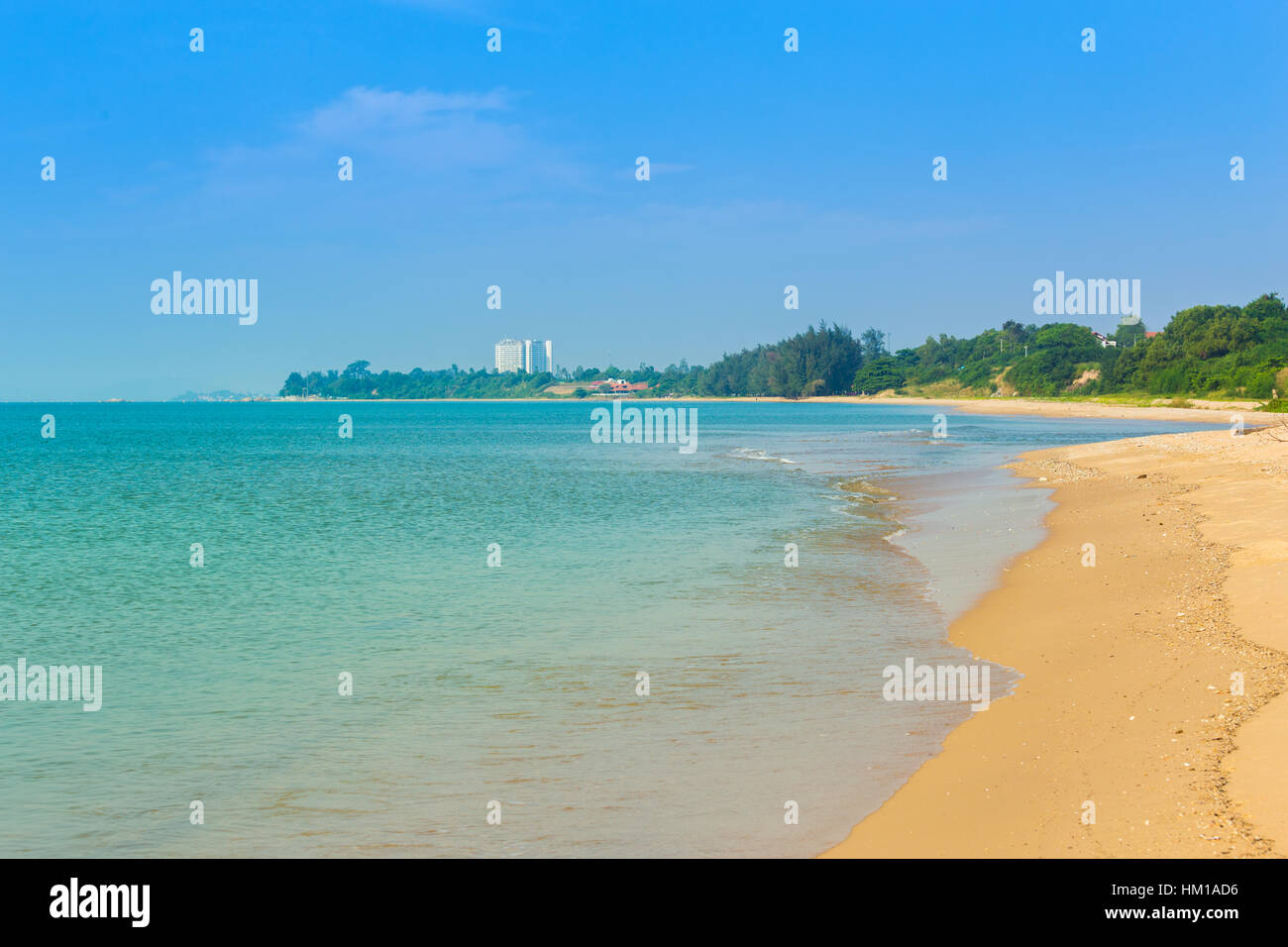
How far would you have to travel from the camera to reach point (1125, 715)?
947 cm

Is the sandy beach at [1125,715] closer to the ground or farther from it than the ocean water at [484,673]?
farther from it

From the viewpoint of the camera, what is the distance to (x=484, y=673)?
1287 centimetres

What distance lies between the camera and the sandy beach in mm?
6895

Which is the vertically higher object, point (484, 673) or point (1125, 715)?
point (1125, 715)

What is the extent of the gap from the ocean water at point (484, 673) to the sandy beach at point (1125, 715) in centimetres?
64

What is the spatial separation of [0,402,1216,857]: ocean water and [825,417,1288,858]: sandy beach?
0.64 meters

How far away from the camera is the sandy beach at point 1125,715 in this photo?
689 cm

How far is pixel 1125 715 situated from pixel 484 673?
7646 mm

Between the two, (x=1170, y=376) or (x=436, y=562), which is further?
(x=1170, y=376)

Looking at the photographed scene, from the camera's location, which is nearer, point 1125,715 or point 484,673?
point 1125,715

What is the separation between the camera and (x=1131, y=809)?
7121 mm
